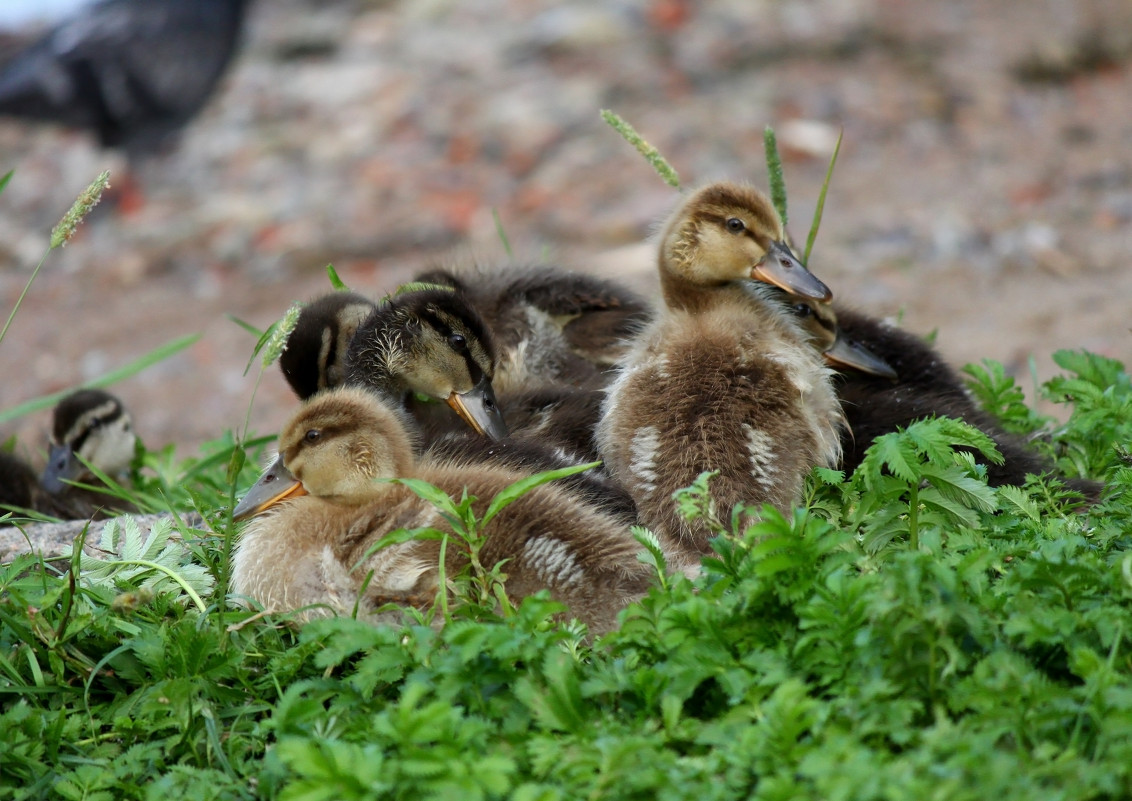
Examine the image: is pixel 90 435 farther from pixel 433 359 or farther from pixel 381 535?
pixel 381 535

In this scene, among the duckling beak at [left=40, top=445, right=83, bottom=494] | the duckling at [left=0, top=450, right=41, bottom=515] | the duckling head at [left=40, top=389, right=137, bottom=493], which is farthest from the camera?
the duckling head at [left=40, top=389, right=137, bottom=493]

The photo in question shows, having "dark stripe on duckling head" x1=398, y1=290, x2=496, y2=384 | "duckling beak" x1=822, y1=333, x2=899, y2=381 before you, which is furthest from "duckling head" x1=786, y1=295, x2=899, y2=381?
"dark stripe on duckling head" x1=398, y1=290, x2=496, y2=384

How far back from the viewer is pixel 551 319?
15.1ft

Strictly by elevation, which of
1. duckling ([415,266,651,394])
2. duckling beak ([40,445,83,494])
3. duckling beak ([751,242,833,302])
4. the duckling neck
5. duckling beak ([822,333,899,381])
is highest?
duckling beak ([751,242,833,302])

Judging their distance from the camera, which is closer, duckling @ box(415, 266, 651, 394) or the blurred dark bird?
duckling @ box(415, 266, 651, 394)

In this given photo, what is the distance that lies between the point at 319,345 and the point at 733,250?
1.39 m

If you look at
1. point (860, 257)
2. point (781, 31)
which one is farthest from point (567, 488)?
point (781, 31)

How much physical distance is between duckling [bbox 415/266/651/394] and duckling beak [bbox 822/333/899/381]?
0.70m

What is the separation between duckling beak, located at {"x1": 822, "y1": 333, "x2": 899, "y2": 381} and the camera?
13.0 ft

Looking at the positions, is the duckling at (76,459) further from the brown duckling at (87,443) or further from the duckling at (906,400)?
the duckling at (906,400)

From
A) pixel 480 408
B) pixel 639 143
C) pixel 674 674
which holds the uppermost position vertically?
pixel 639 143

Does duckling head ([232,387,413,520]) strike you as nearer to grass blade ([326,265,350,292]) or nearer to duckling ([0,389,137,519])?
grass blade ([326,265,350,292])

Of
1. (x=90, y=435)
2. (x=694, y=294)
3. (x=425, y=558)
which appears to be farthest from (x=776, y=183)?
(x=90, y=435)

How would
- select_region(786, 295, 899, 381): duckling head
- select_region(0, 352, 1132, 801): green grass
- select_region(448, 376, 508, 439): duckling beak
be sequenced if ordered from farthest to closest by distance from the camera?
select_region(786, 295, 899, 381): duckling head → select_region(448, 376, 508, 439): duckling beak → select_region(0, 352, 1132, 801): green grass
